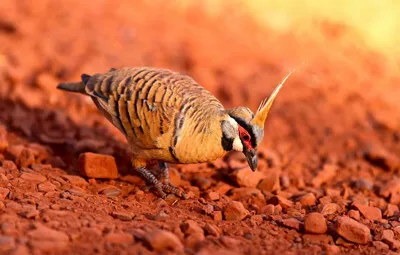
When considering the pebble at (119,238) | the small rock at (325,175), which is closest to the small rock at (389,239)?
the small rock at (325,175)

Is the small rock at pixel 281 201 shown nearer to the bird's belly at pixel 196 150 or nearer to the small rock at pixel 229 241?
the bird's belly at pixel 196 150

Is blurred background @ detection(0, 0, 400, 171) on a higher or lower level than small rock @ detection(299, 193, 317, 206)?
higher

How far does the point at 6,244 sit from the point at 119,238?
712 millimetres

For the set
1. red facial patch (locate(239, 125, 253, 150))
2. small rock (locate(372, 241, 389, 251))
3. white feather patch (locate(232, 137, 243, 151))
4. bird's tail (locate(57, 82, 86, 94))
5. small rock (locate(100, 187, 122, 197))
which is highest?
bird's tail (locate(57, 82, 86, 94))

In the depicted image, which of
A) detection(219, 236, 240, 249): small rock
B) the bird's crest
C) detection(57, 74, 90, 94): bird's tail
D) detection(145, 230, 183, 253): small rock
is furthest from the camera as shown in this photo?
detection(57, 74, 90, 94): bird's tail

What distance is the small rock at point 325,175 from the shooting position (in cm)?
590

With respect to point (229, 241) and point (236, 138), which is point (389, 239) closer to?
point (229, 241)

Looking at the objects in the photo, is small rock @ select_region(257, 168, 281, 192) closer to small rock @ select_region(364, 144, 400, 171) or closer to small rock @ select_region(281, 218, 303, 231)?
small rock @ select_region(281, 218, 303, 231)

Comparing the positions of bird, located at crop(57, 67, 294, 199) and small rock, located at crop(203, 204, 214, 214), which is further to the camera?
bird, located at crop(57, 67, 294, 199)

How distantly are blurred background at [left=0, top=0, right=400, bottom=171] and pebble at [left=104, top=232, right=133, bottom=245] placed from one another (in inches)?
121

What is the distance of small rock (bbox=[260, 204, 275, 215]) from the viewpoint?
184 inches

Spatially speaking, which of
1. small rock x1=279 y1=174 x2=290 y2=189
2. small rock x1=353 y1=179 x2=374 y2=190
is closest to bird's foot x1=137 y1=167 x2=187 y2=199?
small rock x1=279 y1=174 x2=290 y2=189

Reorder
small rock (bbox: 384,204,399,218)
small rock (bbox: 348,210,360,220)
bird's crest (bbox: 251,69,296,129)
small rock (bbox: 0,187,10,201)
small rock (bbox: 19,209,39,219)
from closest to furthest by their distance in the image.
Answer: small rock (bbox: 19,209,39,219)
small rock (bbox: 0,187,10,201)
bird's crest (bbox: 251,69,296,129)
small rock (bbox: 348,210,360,220)
small rock (bbox: 384,204,399,218)

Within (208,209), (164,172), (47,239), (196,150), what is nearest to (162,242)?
(47,239)
